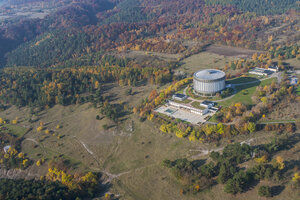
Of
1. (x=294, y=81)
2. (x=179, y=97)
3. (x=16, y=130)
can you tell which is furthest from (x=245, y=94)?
(x=16, y=130)

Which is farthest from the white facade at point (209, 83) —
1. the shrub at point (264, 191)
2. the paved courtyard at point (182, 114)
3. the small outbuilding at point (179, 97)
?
the shrub at point (264, 191)

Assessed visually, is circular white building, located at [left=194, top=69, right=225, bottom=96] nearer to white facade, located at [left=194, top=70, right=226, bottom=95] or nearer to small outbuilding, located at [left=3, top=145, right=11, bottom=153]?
white facade, located at [left=194, top=70, right=226, bottom=95]

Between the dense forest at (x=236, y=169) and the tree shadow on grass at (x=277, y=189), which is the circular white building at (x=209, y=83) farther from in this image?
the tree shadow on grass at (x=277, y=189)

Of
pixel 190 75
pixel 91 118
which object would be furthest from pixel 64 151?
pixel 190 75

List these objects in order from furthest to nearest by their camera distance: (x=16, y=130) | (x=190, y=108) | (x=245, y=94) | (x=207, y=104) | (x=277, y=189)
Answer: (x=16, y=130) → (x=245, y=94) → (x=207, y=104) → (x=190, y=108) → (x=277, y=189)

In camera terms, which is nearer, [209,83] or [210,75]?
[209,83]

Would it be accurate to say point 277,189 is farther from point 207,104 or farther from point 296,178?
point 207,104

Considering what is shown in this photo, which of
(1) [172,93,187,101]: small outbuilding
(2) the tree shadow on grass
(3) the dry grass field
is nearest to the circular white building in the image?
(1) [172,93,187,101]: small outbuilding
